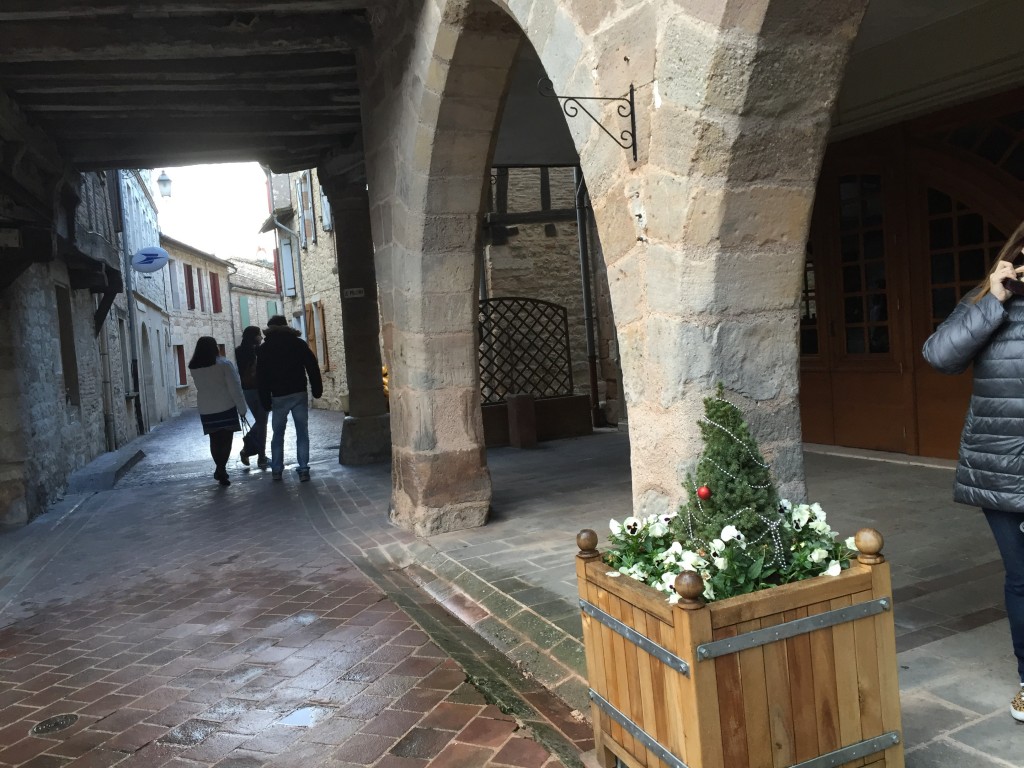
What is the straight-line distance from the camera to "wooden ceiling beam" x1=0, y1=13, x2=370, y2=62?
217 inches

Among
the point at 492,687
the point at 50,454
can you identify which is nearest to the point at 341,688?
the point at 492,687

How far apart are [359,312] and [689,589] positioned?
8111 millimetres

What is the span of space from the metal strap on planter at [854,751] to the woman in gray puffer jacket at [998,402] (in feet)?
1.86

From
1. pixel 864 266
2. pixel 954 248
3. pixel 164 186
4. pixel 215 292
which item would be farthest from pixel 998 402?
pixel 215 292

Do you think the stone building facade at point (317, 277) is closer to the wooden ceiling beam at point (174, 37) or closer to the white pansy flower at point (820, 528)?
the wooden ceiling beam at point (174, 37)

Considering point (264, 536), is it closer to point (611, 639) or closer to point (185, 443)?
point (611, 639)

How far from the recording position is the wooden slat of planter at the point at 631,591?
1.95m

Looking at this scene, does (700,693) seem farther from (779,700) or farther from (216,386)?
(216,386)

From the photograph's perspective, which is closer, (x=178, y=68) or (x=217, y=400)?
(x=178, y=68)

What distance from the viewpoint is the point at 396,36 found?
5.30m

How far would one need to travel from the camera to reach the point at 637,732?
2156 millimetres

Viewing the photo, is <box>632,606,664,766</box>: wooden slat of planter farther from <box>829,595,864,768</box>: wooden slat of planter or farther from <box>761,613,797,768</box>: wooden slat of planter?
<box>829,595,864,768</box>: wooden slat of planter

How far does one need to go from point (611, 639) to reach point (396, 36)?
4268mm

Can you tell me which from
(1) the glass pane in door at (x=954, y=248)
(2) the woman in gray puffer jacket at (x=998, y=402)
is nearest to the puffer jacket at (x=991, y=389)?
(2) the woman in gray puffer jacket at (x=998, y=402)
